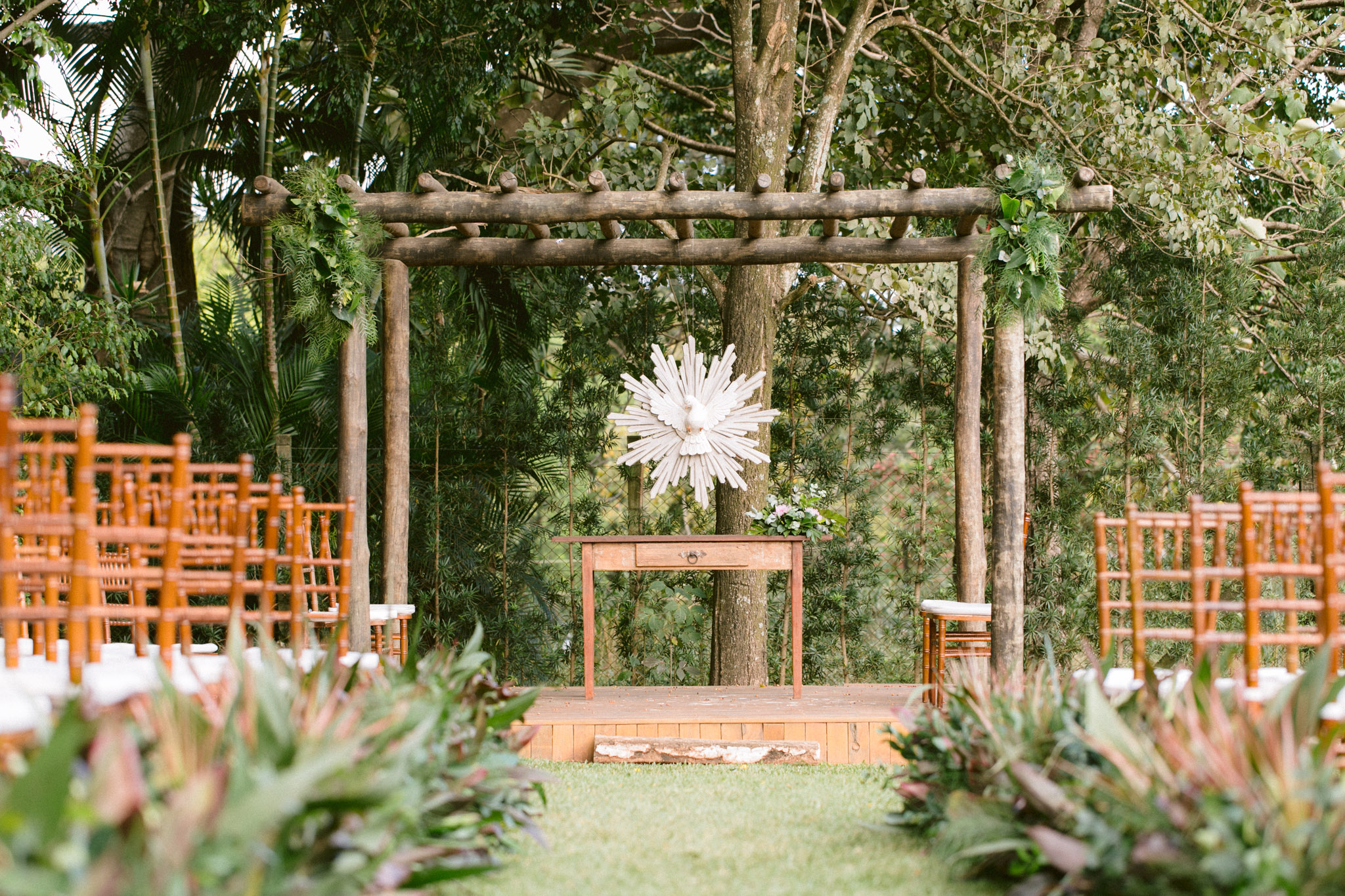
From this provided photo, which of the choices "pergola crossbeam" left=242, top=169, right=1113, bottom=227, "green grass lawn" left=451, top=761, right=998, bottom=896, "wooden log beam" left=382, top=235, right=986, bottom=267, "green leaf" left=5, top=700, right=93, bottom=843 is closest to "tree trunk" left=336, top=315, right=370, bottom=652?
"wooden log beam" left=382, top=235, right=986, bottom=267

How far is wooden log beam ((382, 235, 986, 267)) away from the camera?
5.30 meters

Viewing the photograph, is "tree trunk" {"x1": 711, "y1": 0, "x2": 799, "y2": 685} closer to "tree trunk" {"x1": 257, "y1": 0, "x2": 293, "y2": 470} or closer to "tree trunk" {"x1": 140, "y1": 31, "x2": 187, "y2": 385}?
"tree trunk" {"x1": 257, "y1": 0, "x2": 293, "y2": 470}

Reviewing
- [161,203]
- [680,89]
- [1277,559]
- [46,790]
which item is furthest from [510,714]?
[680,89]

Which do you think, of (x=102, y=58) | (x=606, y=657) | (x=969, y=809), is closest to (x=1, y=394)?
(x=969, y=809)

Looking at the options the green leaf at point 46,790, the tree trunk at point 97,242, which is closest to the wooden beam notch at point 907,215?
the green leaf at point 46,790

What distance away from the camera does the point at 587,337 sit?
284 inches

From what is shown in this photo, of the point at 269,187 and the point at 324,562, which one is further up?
the point at 269,187

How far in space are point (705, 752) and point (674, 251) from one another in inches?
97.0

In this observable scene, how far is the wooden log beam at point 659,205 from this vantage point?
495cm

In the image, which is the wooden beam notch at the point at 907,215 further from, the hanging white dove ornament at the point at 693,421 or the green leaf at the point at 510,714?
the green leaf at the point at 510,714

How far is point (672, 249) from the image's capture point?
541 cm

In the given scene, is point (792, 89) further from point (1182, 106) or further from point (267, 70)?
point (267, 70)

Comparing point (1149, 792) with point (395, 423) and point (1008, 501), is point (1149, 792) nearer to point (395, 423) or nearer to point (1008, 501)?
point (1008, 501)

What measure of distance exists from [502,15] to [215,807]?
5448mm
